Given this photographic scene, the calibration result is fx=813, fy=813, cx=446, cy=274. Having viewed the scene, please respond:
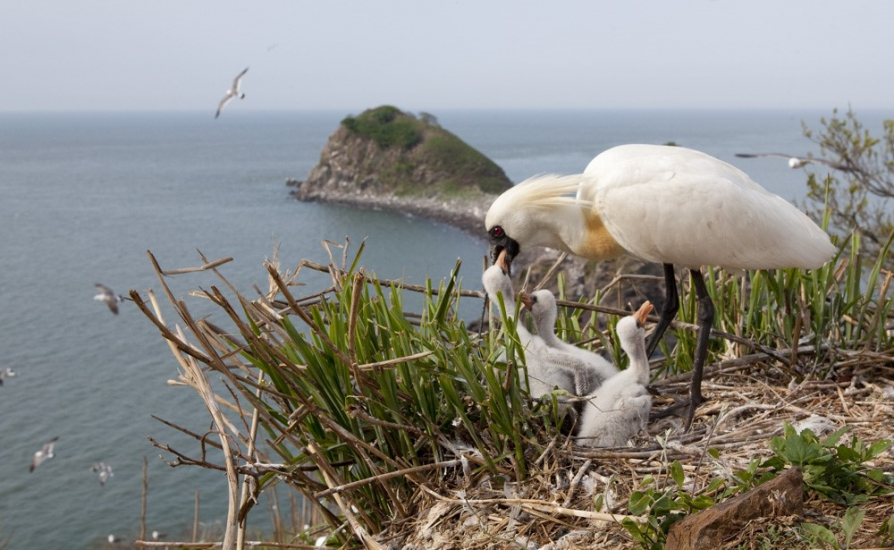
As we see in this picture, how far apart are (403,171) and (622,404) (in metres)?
54.9

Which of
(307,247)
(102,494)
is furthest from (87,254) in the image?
(102,494)

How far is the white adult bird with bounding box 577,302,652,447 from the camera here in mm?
3553

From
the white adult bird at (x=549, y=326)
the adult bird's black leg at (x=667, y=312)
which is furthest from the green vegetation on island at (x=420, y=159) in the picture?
the white adult bird at (x=549, y=326)

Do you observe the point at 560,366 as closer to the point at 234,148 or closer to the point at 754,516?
the point at 754,516

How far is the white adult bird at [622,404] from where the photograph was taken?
3553 millimetres

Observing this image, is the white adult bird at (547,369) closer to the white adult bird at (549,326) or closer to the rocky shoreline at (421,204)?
the white adult bird at (549,326)

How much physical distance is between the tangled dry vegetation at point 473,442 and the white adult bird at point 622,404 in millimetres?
99

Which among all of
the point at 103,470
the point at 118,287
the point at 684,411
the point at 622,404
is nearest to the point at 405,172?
the point at 118,287

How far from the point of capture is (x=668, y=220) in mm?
4254

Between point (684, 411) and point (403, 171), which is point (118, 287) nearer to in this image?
point (403, 171)

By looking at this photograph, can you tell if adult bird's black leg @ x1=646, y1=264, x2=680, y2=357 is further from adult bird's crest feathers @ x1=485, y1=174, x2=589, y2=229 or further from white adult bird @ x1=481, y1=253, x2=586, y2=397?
white adult bird @ x1=481, y1=253, x2=586, y2=397

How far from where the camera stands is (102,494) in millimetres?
20078

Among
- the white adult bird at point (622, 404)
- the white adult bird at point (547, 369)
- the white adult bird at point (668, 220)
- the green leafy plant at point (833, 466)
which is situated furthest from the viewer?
Result: the white adult bird at point (668, 220)

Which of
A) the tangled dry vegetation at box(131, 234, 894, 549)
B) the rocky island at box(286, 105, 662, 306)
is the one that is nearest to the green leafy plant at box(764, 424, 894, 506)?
the tangled dry vegetation at box(131, 234, 894, 549)
